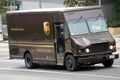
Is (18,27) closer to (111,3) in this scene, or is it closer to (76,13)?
(76,13)

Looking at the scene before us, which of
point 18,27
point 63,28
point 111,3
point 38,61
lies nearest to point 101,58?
point 63,28

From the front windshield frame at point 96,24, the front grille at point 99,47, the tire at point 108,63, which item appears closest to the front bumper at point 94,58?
the front grille at point 99,47

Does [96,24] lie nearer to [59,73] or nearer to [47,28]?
[47,28]

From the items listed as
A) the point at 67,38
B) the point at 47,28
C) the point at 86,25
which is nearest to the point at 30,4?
the point at 47,28

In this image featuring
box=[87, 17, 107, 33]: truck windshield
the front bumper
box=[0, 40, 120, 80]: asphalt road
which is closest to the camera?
box=[0, 40, 120, 80]: asphalt road

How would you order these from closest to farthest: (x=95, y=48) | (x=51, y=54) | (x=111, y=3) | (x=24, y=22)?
(x=95, y=48) < (x=51, y=54) < (x=24, y=22) < (x=111, y=3)

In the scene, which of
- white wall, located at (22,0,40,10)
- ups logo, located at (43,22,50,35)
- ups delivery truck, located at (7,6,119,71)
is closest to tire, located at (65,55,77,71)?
ups delivery truck, located at (7,6,119,71)

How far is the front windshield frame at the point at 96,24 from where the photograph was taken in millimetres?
20064

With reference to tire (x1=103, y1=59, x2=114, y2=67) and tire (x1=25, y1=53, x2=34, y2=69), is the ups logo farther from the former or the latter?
tire (x1=103, y1=59, x2=114, y2=67)

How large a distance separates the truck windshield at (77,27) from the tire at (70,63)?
3.19 feet

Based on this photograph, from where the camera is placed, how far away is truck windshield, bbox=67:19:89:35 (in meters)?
19.8

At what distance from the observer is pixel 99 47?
19344 millimetres

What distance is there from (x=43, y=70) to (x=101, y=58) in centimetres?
289

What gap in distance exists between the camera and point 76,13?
20047mm
